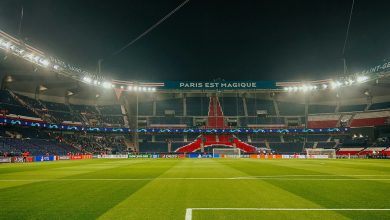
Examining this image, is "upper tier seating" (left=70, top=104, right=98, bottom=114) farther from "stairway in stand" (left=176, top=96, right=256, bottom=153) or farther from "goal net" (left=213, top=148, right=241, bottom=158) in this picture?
"goal net" (left=213, top=148, right=241, bottom=158)

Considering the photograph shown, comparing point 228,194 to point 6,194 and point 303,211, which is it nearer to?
point 303,211

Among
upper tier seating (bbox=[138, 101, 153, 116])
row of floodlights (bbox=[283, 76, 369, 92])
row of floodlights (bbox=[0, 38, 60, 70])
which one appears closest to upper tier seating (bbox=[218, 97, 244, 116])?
row of floodlights (bbox=[283, 76, 369, 92])

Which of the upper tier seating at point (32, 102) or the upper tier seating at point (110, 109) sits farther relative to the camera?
the upper tier seating at point (110, 109)

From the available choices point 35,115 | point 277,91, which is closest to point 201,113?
point 277,91

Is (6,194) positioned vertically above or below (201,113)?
below

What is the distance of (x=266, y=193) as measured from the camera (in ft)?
35.1

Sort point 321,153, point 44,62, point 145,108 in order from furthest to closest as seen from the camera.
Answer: point 145,108
point 321,153
point 44,62

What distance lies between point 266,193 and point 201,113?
7414cm

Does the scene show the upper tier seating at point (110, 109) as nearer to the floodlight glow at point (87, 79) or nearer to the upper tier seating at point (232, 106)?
the floodlight glow at point (87, 79)

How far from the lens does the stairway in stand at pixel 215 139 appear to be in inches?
3022

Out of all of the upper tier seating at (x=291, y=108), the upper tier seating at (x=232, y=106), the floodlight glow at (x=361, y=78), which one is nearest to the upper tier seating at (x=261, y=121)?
the upper tier seating at (x=232, y=106)

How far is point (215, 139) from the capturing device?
81.0 metres

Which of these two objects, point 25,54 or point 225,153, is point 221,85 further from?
point 25,54

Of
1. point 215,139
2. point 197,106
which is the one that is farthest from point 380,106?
point 197,106
